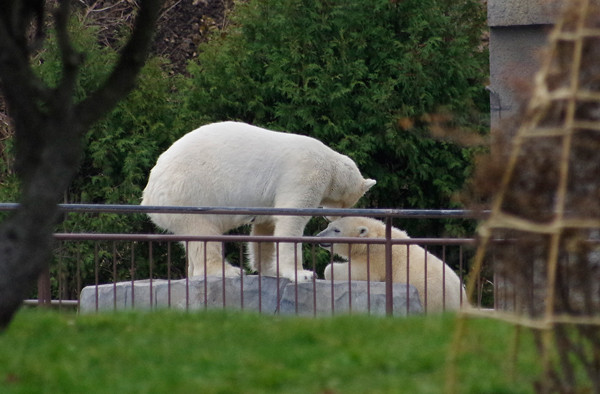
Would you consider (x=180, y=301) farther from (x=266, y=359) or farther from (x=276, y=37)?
(x=276, y=37)

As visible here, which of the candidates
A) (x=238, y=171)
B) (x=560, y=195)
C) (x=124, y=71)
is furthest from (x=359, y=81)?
(x=560, y=195)

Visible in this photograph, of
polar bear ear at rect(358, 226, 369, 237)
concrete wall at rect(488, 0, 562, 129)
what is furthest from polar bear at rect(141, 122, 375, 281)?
concrete wall at rect(488, 0, 562, 129)

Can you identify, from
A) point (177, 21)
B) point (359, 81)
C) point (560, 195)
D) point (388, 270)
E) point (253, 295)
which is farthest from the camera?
A: point (177, 21)

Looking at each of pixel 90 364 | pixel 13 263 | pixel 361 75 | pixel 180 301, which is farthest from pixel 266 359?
pixel 361 75

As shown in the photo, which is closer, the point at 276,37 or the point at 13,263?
the point at 13,263

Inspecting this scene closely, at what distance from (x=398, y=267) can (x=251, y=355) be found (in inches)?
220

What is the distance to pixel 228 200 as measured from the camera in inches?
429

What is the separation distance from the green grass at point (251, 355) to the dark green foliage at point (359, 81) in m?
10.0

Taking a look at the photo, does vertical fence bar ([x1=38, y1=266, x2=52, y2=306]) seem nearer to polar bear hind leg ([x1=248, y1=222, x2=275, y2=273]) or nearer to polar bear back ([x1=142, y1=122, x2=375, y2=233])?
polar bear back ([x1=142, y1=122, x2=375, y2=233])

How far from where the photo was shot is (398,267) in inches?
425

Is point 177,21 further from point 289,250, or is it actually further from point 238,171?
point 289,250

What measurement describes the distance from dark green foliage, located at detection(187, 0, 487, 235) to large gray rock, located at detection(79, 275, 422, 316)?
609 centimetres

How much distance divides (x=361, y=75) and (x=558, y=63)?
40.2ft

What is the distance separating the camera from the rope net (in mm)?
4094
